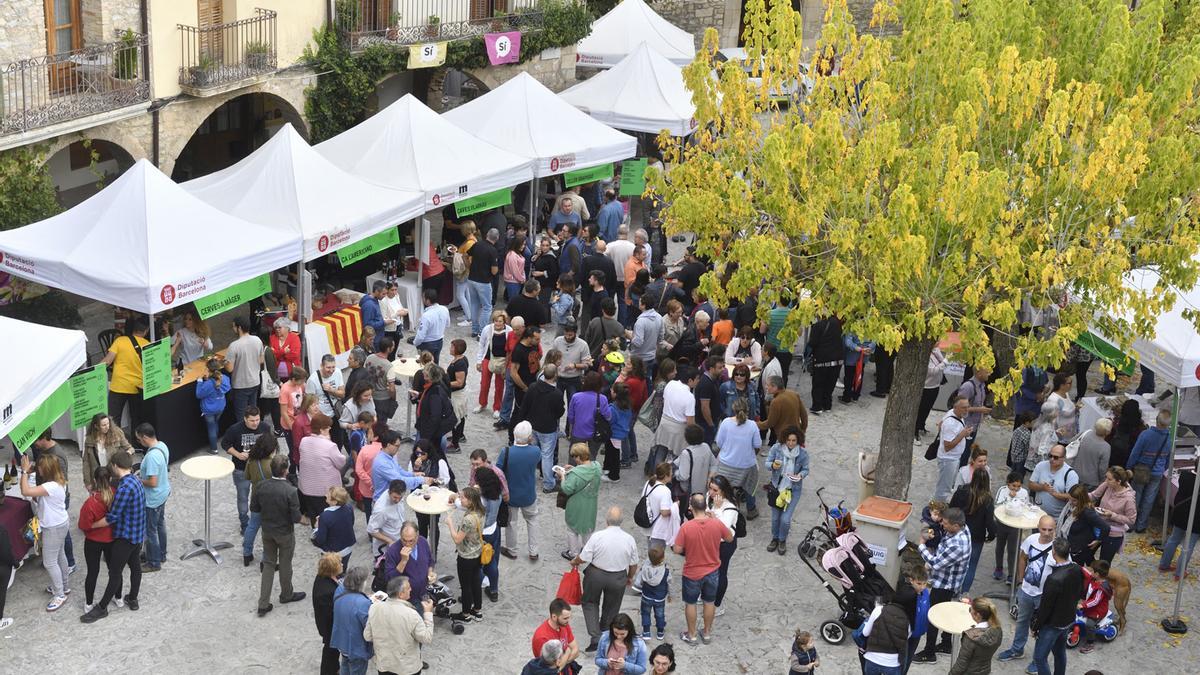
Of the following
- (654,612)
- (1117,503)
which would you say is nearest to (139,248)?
(654,612)

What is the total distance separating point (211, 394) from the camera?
13.5 metres

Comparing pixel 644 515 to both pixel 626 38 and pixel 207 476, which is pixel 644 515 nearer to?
pixel 207 476

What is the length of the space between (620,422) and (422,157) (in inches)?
222

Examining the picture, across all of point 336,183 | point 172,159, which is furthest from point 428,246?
point 172,159

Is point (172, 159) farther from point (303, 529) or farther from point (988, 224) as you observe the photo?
point (988, 224)

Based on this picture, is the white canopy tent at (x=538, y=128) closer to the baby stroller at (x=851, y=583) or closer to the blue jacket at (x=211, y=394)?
the blue jacket at (x=211, y=394)

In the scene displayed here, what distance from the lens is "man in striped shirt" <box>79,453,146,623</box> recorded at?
10.6 metres

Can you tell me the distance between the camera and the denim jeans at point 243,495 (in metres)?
11.9

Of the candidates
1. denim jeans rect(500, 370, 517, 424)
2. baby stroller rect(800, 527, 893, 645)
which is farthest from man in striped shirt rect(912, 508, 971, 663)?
denim jeans rect(500, 370, 517, 424)

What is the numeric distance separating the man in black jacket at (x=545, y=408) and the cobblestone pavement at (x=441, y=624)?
59 cm

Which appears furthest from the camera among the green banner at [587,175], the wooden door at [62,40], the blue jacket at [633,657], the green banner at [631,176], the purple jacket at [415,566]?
the green banner at [631,176]

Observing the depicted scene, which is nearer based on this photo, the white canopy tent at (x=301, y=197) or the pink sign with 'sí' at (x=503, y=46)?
the white canopy tent at (x=301, y=197)

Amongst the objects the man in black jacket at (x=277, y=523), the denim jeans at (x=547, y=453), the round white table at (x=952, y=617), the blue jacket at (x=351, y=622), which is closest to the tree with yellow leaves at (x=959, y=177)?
the round white table at (x=952, y=617)

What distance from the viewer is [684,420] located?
13.1 meters
